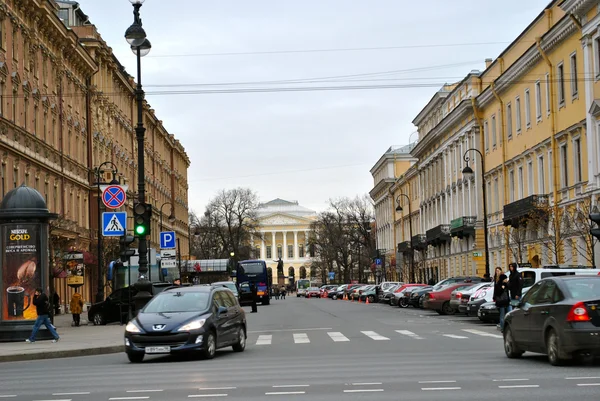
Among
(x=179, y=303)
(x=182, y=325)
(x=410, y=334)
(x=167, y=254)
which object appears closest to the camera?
(x=182, y=325)

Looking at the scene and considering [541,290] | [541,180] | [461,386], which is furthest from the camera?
[541,180]

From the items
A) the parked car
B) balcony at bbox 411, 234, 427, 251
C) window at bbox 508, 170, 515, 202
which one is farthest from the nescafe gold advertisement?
balcony at bbox 411, 234, 427, 251

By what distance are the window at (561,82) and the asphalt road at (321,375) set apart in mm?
29570

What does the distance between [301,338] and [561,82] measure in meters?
29.4

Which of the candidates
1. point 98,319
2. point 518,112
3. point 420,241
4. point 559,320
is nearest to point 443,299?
point 98,319

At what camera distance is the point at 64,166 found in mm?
59625

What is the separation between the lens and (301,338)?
92.4 ft

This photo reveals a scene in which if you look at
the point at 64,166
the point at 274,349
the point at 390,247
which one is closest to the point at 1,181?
the point at 64,166

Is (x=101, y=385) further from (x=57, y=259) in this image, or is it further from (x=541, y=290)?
(x=57, y=259)

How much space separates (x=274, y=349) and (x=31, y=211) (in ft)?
30.2

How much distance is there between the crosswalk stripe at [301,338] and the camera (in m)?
26.5

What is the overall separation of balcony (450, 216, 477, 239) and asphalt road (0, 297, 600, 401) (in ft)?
166

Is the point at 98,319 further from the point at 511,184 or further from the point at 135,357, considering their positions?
the point at 511,184

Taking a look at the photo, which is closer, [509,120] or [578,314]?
[578,314]
